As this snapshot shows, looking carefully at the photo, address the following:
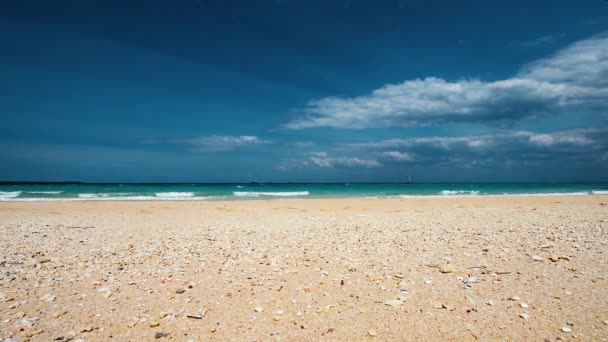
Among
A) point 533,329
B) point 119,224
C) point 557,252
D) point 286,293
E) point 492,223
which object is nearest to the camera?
point 533,329

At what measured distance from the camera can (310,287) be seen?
5332 mm

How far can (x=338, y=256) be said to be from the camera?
7.06 metres

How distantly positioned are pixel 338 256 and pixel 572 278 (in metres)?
4.01

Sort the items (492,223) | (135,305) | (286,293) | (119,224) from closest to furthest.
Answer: (135,305) < (286,293) < (492,223) < (119,224)

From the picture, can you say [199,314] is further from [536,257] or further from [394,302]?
[536,257]

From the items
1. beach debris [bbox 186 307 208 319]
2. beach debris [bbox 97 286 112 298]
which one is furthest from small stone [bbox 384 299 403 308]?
beach debris [bbox 97 286 112 298]

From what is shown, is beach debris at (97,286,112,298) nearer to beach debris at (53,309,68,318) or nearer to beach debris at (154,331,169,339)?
beach debris at (53,309,68,318)

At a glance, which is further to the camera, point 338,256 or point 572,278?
point 338,256

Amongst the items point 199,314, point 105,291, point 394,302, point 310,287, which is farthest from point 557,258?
point 105,291

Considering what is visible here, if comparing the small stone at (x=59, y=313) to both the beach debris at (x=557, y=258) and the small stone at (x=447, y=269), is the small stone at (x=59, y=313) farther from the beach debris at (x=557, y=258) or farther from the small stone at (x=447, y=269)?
the beach debris at (x=557, y=258)

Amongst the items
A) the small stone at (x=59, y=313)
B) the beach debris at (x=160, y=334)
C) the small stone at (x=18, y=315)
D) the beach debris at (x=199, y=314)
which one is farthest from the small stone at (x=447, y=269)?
the small stone at (x=18, y=315)

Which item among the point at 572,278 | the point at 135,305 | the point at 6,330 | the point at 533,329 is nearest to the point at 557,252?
the point at 572,278

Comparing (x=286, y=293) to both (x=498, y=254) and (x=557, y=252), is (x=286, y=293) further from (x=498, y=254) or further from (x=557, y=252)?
(x=557, y=252)

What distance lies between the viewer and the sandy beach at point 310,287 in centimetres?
404
